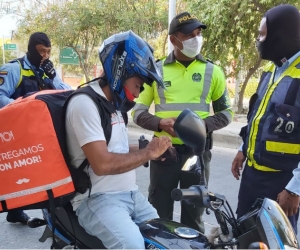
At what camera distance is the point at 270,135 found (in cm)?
244

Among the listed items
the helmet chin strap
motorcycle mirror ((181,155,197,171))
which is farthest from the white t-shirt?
motorcycle mirror ((181,155,197,171))

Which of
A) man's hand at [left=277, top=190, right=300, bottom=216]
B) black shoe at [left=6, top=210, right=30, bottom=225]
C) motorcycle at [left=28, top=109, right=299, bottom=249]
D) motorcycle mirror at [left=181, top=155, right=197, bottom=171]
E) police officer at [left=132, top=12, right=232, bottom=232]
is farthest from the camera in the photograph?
black shoe at [left=6, top=210, right=30, bottom=225]

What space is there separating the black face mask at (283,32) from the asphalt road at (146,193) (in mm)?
1839

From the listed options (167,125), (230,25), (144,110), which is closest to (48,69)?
(144,110)

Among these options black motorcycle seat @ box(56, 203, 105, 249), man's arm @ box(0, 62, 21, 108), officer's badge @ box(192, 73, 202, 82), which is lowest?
black motorcycle seat @ box(56, 203, 105, 249)

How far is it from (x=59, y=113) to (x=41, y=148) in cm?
20

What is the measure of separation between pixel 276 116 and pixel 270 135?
0.39ft

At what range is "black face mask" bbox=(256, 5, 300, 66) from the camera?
2469mm

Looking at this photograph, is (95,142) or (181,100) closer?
(95,142)

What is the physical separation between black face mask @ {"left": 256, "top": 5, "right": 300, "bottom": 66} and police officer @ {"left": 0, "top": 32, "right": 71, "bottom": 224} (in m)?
2.56

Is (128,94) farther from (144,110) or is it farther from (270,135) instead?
(144,110)

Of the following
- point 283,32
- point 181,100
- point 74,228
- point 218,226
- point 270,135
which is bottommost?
point 74,228

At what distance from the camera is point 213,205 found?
1680 millimetres

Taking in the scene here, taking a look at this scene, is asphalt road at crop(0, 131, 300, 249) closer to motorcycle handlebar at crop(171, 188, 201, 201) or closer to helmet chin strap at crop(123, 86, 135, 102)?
helmet chin strap at crop(123, 86, 135, 102)
